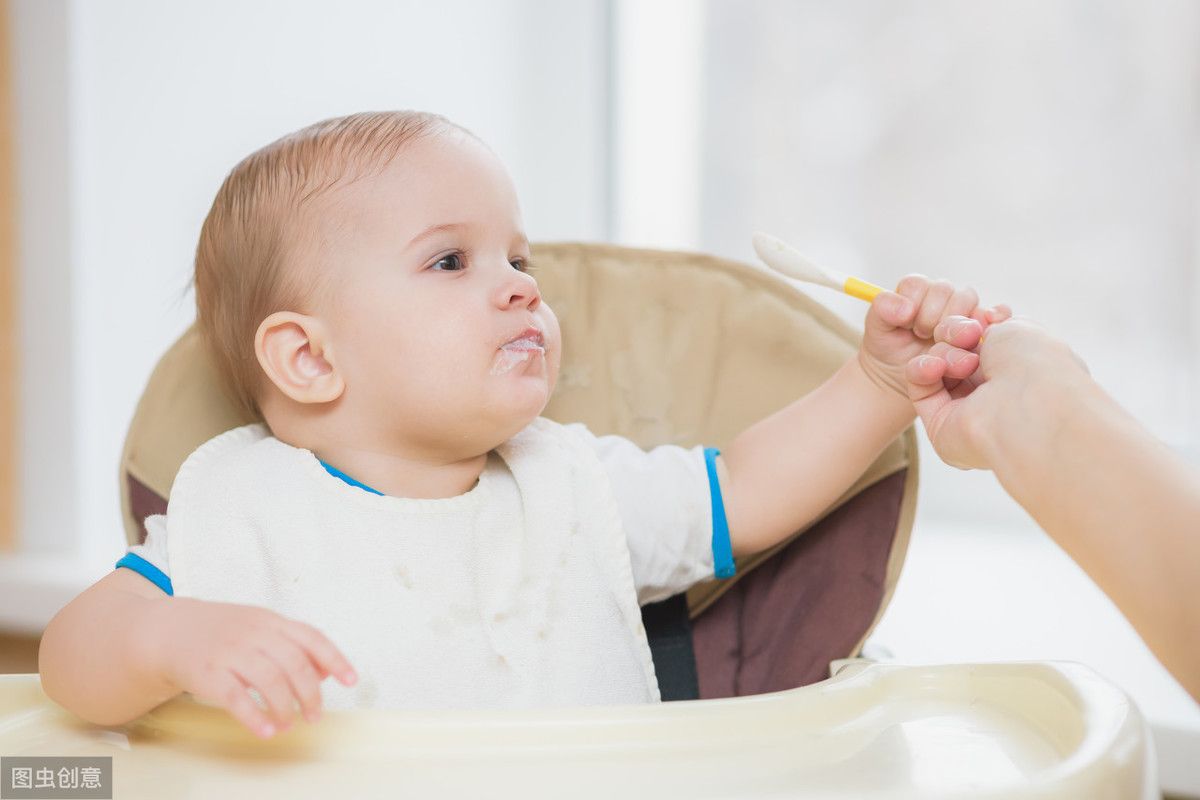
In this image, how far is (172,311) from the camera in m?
1.70

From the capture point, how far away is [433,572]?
0.84 m

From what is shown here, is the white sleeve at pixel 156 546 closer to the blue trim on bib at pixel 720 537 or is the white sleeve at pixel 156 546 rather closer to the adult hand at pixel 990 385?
the blue trim on bib at pixel 720 537

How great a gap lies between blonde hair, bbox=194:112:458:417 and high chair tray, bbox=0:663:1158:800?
1.12 ft

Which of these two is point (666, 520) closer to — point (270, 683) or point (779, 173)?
point (270, 683)

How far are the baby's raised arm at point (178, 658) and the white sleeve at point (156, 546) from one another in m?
0.04

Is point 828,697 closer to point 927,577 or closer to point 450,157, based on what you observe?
point 450,157

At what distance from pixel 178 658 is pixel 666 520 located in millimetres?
395

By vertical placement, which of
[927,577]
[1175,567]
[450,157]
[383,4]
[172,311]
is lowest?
[927,577]

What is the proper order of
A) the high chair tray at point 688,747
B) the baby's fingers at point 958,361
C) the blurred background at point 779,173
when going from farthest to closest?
the blurred background at point 779,173 → the baby's fingers at point 958,361 → the high chair tray at point 688,747

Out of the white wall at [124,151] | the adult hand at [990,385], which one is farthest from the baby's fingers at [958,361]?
the white wall at [124,151]

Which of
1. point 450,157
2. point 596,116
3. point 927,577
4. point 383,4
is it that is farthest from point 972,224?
point 450,157

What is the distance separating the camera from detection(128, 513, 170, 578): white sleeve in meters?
0.81

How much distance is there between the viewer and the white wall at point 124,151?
160cm

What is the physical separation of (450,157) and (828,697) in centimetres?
49
